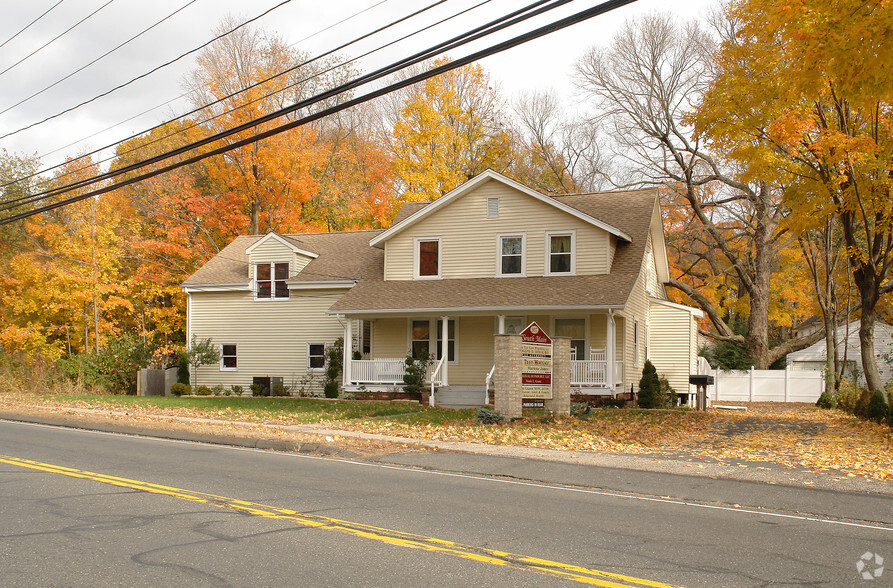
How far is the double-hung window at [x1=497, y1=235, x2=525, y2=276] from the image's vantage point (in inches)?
1060

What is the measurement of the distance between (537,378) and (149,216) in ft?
96.0

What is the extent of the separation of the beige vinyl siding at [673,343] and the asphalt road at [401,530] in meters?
19.3

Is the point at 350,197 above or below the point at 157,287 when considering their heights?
above

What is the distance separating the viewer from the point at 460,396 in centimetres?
2527

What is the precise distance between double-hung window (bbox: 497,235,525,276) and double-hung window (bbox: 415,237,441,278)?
2410mm

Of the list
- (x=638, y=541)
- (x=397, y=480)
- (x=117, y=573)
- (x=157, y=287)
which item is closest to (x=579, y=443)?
(x=397, y=480)

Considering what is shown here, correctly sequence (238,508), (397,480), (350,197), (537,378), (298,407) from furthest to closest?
(350,197), (298,407), (537,378), (397,480), (238,508)

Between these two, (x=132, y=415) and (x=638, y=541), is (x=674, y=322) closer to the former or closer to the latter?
(x=132, y=415)

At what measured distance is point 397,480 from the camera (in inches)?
421

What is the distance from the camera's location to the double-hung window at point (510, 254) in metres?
26.9

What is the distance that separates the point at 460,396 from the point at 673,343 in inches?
386

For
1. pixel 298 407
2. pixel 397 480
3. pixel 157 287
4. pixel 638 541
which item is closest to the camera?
pixel 638 541

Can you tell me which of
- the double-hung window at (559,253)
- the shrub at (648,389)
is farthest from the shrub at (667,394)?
the double-hung window at (559,253)

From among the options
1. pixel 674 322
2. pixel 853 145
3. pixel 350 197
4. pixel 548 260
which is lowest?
pixel 674 322
